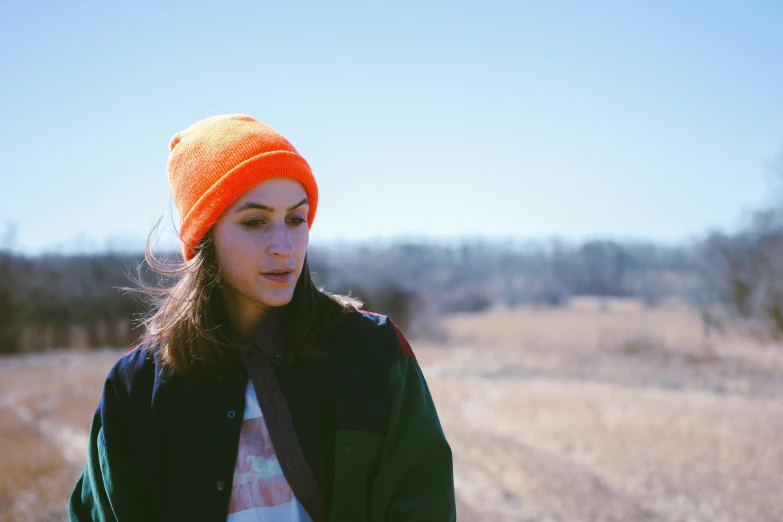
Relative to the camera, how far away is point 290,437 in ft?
6.14

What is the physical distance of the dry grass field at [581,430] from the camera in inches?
304

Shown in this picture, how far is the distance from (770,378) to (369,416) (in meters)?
20.8

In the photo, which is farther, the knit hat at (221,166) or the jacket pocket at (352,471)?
Answer: the knit hat at (221,166)

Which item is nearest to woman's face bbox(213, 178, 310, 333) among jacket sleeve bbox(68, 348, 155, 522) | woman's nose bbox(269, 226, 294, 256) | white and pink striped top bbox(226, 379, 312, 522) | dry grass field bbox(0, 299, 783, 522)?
Answer: woman's nose bbox(269, 226, 294, 256)

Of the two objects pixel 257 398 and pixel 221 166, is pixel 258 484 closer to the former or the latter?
pixel 257 398

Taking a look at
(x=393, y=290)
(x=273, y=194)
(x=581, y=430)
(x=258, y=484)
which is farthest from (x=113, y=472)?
(x=393, y=290)

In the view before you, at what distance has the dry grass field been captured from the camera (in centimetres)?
771

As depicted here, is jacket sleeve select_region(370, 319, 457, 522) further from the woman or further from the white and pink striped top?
the white and pink striped top

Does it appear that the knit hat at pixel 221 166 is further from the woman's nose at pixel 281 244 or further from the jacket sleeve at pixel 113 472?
the jacket sleeve at pixel 113 472

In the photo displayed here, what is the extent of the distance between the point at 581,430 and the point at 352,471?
10771mm

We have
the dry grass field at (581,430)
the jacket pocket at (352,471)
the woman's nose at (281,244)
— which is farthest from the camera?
the dry grass field at (581,430)

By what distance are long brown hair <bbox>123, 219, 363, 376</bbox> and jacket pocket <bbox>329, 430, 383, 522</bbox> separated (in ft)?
1.02

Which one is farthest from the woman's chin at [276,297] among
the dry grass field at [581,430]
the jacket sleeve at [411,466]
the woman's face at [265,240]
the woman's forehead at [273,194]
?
the dry grass field at [581,430]

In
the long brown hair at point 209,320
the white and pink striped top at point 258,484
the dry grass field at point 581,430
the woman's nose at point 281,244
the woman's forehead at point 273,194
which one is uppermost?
the woman's forehead at point 273,194
